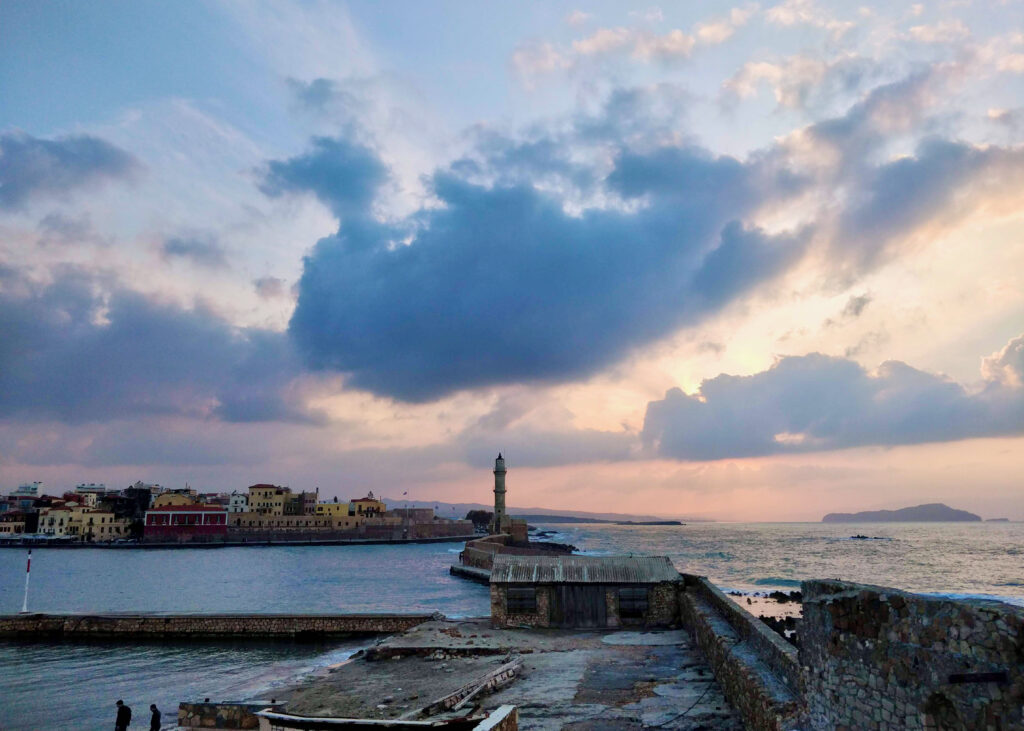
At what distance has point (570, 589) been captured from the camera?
24.3 m

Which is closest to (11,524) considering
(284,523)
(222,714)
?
(284,523)

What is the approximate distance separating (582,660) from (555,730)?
6.52 meters

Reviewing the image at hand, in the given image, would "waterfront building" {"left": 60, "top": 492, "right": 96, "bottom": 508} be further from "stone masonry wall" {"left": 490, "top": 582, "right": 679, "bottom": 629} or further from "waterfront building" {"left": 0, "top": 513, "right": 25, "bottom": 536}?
"stone masonry wall" {"left": 490, "top": 582, "right": 679, "bottom": 629}

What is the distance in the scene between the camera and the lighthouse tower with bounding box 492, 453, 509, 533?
118 meters

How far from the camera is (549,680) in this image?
16469mm

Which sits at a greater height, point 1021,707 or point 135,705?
point 1021,707

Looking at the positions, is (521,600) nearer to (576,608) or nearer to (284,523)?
(576,608)

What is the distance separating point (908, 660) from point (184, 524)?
477 feet

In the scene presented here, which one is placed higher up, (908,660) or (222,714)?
(908,660)

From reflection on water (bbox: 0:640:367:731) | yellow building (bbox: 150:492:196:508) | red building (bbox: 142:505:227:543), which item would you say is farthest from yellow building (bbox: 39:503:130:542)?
reflection on water (bbox: 0:640:367:731)

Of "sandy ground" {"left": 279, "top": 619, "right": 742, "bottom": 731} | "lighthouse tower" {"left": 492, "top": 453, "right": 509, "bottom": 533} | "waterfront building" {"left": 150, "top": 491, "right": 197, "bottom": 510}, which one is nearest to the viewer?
"sandy ground" {"left": 279, "top": 619, "right": 742, "bottom": 731}

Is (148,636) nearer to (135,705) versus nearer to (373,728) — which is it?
(135,705)

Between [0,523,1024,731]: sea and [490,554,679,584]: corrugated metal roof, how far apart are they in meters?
8.31

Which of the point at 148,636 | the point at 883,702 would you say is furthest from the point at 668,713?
the point at 148,636
